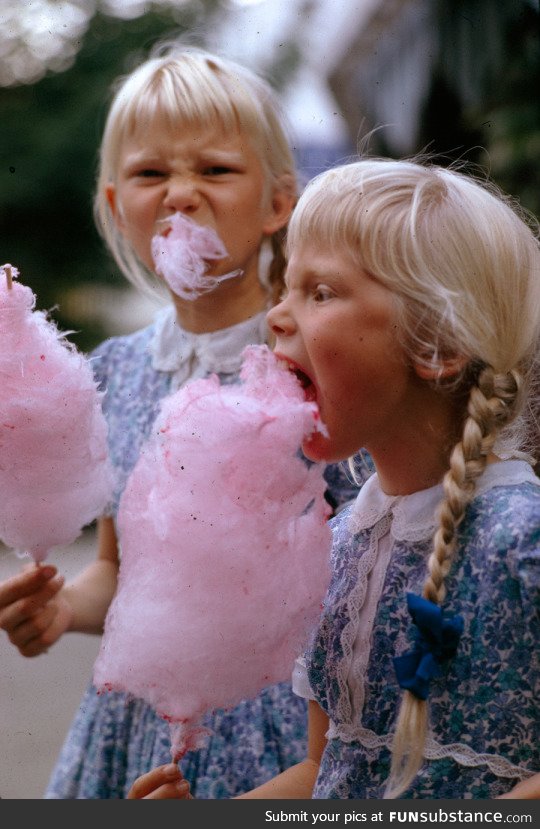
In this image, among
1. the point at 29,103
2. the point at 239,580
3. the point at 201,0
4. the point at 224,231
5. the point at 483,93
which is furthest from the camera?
the point at 29,103

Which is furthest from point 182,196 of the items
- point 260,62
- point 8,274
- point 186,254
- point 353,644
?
point 260,62

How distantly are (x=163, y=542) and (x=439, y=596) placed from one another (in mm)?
355

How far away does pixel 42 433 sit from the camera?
139 cm

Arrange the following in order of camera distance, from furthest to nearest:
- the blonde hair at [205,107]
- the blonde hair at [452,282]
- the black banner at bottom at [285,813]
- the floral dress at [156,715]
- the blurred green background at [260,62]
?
the blurred green background at [260,62], the blonde hair at [205,107], the floral dress at [156,715], the blonde hair at [452,282], the black banner at bottom at [285,813]

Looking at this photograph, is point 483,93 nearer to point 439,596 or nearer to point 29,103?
point 29,103

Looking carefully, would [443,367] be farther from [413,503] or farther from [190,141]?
[190,141]

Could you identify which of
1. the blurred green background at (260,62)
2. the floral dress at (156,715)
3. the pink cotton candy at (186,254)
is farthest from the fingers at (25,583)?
the blurred green background at (260,62)

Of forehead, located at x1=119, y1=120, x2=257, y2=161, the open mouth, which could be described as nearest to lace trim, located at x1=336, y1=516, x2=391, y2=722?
the open mouth

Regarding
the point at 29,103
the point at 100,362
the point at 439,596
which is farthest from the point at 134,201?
the point at 29,103

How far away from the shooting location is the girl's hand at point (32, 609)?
157 centimetres

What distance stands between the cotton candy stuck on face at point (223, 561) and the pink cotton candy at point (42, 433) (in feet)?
0.71

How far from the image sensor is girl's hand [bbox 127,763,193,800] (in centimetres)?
124

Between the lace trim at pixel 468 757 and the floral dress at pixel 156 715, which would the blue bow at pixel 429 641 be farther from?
the floral dress at pixel 156 715

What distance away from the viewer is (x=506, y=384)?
4.19 ft
